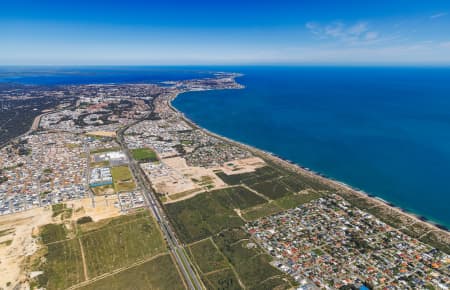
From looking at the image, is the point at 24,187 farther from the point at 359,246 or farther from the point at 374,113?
the point at 374,113

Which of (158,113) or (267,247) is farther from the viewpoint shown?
(158,113)

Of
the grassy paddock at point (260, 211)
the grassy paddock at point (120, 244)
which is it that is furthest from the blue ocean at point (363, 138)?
the grassy paddock at point (120, 244)

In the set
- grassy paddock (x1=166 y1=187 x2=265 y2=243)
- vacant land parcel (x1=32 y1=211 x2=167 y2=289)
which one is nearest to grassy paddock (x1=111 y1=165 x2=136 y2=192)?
vacant land parcel (x1=32 y1=211 x2=167 y2=289)

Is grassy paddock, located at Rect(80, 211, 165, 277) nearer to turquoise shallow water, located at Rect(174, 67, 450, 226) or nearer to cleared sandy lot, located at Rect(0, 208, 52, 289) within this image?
cleared sandy lot, located at Rect(0, 208, 52, 289)

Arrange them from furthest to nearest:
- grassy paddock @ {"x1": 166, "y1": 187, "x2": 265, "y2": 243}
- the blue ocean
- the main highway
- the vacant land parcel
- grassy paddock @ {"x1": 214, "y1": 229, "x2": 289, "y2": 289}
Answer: the blue ocean → grassy paddock @ {"x1": 166, "y1": 187, "x2": 265, "y2": 243} → the vacant land parcel → the main highway → grassy paddock @ {"x1": 214, "y1": 229, "x2": 289, "y2": 289}

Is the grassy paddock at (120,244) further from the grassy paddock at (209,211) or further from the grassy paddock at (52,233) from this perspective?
the grassy paddock at (209,211)

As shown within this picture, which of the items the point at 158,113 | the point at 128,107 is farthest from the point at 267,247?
the point at 128,107

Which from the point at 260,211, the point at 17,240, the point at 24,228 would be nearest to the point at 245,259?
the point at 260,211

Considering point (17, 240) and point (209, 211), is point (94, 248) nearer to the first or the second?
point (17, 240)
